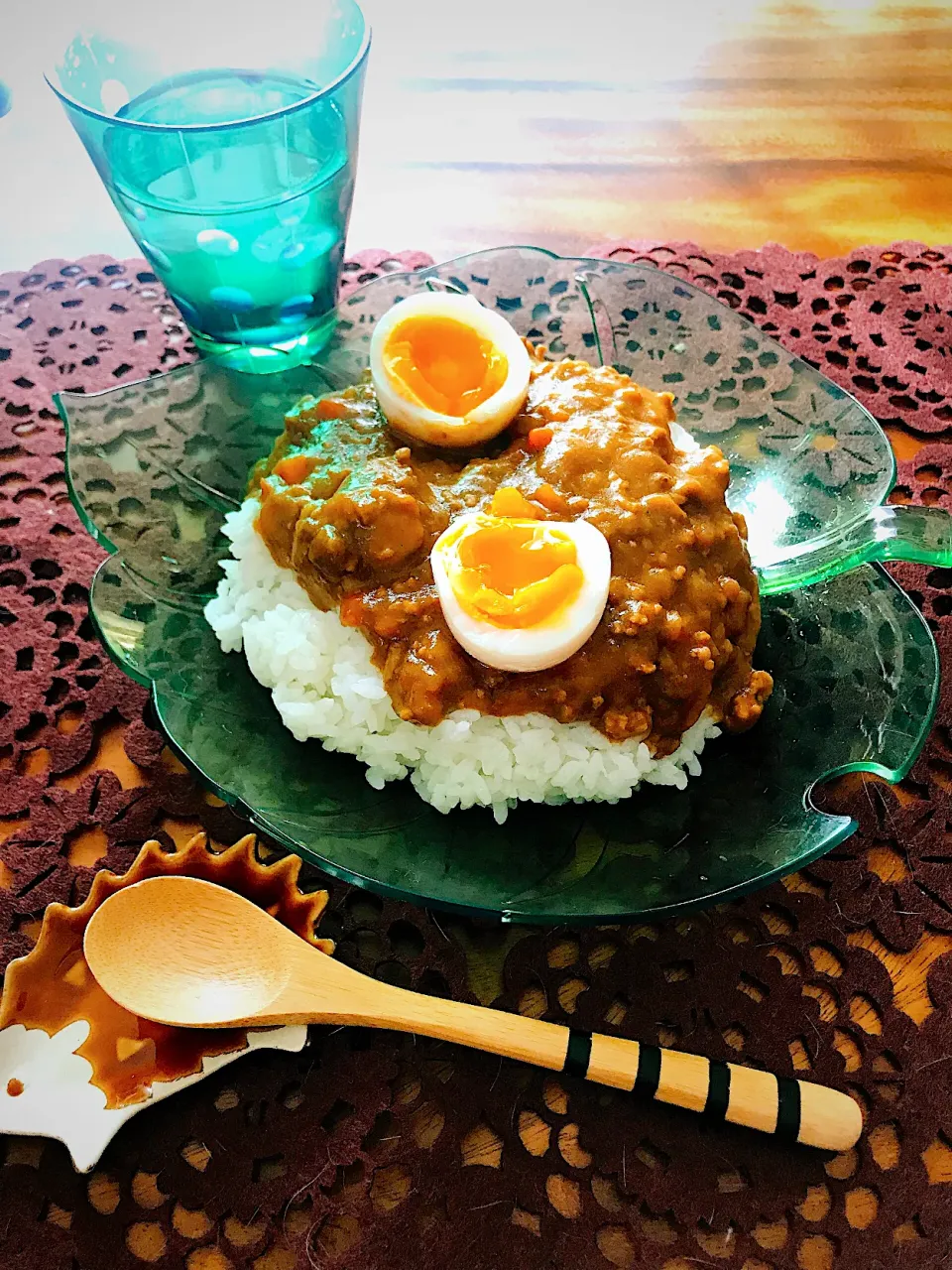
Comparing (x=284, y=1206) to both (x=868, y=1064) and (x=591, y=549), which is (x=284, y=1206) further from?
(x=591, y=549)

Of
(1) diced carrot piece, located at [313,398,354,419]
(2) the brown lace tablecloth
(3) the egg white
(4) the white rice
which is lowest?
(2) the brown lace tablecloth

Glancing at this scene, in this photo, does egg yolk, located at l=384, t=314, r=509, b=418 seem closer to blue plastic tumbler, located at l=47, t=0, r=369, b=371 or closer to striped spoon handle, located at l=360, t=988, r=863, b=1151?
blue plastic tumbler, located at l=47, t=0, r=369, b=371

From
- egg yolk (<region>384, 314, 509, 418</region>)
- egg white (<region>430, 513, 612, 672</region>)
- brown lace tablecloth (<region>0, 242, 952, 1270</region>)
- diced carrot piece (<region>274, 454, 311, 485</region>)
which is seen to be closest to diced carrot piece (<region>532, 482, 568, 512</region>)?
egg white (<region>430, 513, 612, 672</region>)

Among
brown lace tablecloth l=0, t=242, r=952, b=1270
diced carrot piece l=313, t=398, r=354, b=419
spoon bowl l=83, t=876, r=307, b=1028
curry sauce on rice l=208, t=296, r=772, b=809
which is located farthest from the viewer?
diced carrot piece l=313, t=398, r=354, b=419

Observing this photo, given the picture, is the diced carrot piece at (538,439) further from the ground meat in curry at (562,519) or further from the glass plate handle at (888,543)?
the glass plate handle at (888,543)

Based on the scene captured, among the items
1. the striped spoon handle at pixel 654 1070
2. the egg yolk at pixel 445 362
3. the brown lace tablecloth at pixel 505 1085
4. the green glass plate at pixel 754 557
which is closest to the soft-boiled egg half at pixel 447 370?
the egg yolk at pixel 445 362

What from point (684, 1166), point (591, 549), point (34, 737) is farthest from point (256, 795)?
point (684, 1166)

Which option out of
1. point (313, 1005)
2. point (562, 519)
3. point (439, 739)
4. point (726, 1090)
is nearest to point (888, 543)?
point (562, 519)
